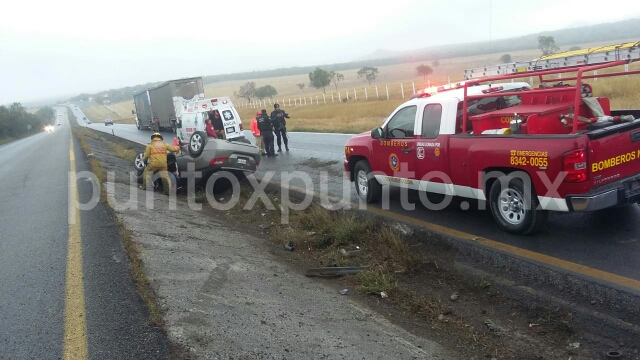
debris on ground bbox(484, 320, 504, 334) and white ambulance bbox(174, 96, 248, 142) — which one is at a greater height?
white ambulance bbox(174, 96, 248, 142)

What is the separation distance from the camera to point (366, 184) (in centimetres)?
920

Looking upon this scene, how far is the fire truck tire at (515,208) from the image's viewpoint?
6.21 meters

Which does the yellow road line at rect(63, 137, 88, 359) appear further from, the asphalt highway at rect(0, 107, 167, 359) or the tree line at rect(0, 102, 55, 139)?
the tree line at rect(0, 102, 55, 139)

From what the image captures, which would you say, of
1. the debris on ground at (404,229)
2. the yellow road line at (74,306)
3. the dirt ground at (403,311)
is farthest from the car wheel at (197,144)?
the debris on ground at (404,229)

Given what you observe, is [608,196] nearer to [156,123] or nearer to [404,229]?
[404,229]

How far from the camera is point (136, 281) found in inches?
204

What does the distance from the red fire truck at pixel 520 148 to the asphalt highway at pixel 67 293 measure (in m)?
4.20

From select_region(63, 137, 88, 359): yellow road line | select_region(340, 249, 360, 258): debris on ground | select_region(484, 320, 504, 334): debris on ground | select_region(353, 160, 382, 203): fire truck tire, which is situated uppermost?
select_region(63, 137, 88, 359): yellow road line

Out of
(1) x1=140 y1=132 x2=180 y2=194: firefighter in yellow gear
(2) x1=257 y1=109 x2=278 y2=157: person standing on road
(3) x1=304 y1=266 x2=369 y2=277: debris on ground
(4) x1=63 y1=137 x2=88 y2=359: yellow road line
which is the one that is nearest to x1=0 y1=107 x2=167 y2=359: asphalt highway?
(4) x1=63 y1=137 x2=88 y2=359: yellow road line

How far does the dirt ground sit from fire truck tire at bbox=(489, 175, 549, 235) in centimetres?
81

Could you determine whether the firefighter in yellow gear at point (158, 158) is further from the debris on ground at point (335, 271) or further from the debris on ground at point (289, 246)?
the debris on ground at point (335, 271)

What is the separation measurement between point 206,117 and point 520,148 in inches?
605

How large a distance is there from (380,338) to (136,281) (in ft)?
8.04

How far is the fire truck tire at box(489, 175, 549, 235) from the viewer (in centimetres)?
621
